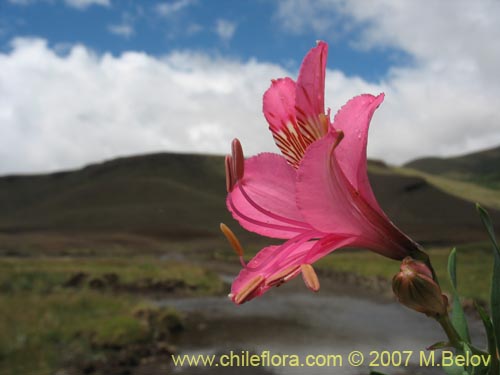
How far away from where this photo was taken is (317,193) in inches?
34.6

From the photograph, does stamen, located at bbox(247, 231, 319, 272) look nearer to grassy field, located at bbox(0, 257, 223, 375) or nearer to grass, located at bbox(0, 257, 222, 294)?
grassy field, located at bbox(0, 257, 223, 375)

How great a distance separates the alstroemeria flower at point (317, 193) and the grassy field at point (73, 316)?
11.3 meters

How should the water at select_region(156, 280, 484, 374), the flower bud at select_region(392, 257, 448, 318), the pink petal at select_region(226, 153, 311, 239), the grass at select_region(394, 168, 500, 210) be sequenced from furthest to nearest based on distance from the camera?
the grass at select_region(394, 168, 500, 210), the water at select_region(156, 280, 484, 374), the pink petal at select_region(226, 153, 311, 239), the flower bud at select_region(392, 257, 448, 318)

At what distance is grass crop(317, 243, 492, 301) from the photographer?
21.2m

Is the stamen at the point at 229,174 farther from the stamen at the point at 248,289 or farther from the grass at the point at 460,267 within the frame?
the grass at the point at 460,267

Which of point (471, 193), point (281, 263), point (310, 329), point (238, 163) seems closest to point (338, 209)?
point (281, 263)

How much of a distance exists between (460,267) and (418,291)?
1176 inches

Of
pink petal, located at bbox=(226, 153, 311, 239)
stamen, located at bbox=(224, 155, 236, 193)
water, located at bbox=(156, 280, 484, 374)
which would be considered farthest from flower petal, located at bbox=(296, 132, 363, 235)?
water, located at bbox=(156, 280, 484, 374)

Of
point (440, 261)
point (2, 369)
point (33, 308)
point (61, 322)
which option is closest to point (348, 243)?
point (2, 369)

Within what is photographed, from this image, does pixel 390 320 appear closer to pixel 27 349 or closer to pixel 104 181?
pixel 27 349

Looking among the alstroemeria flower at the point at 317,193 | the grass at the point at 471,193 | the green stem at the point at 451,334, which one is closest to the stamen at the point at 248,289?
the alstroemeria flower at the point at 317,193

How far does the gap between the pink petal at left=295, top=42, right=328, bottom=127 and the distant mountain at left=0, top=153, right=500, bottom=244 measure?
171 ft

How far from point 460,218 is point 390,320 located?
60.2 m

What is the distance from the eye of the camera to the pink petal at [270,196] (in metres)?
1.04
